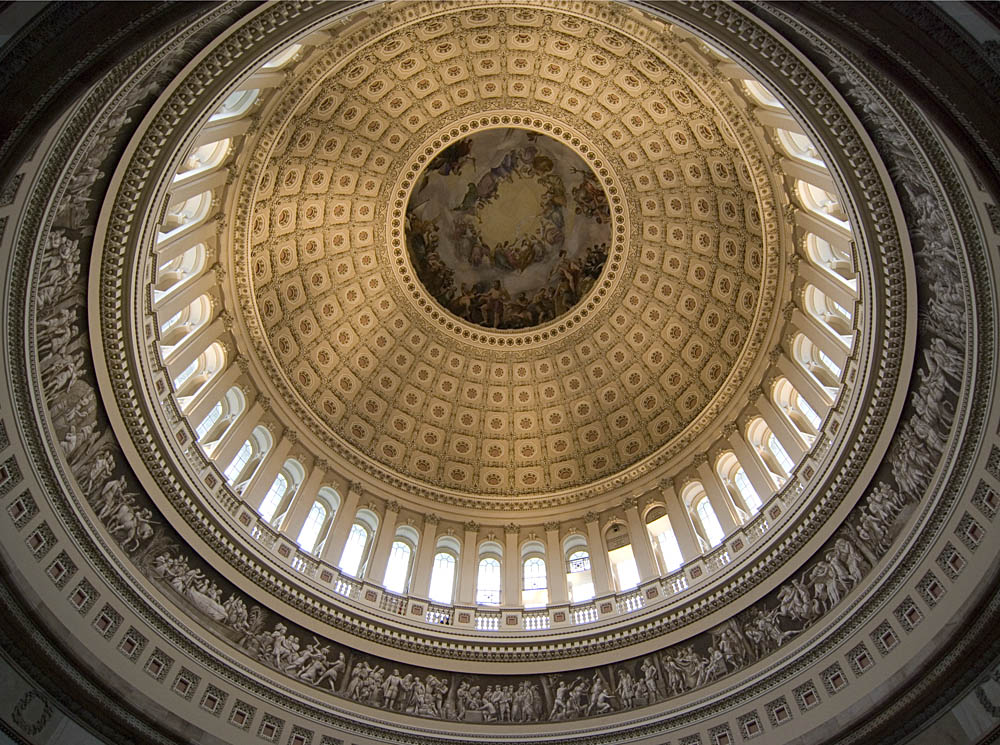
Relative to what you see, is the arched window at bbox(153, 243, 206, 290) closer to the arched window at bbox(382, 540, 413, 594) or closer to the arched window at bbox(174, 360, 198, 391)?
the arched window at bbox(174, 360, 198, 391)

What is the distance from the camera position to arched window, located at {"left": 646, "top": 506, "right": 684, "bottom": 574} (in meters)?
25.0

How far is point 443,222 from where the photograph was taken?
111ft

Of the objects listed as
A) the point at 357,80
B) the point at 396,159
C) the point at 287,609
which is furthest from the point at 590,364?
the point at 287,609

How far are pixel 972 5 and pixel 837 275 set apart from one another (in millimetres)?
15275

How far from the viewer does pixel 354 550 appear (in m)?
25.9

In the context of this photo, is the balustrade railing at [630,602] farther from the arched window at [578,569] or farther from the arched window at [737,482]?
the arched window at [737,482]

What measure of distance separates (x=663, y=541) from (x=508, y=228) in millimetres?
15507

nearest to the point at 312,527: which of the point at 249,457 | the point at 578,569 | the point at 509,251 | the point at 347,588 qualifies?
the point at 249,457

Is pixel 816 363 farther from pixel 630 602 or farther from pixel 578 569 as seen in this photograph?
pixel 578 569

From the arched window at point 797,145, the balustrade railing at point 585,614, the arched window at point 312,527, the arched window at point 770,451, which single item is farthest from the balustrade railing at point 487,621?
the arched window at point 797,145

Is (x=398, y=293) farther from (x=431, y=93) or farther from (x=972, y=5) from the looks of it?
(x=972, y=5)

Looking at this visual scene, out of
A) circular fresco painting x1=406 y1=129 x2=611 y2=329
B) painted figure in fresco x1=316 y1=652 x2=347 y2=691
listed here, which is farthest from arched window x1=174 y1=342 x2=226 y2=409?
circular fresco painting x1=406 y1=129 x2=611 y2=329

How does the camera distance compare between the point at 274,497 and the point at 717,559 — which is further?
the point at 274,497

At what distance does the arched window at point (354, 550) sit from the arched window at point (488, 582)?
13.0ft
